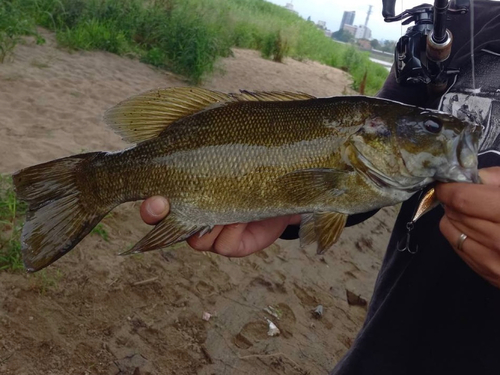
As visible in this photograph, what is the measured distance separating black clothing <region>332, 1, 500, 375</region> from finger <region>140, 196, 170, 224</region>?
0.98 m

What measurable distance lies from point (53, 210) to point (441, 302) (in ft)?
5.33

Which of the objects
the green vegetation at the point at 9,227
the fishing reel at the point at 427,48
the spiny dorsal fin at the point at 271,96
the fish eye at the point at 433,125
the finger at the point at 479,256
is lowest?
the green vegetation at the point at 9,227

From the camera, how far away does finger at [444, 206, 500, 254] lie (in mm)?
1321

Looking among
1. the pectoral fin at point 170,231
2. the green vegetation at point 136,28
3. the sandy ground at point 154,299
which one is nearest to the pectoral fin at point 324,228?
the pectoral fin at point 170,231

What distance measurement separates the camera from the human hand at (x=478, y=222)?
4.37 feet

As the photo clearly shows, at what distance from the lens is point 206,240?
2.13 meters

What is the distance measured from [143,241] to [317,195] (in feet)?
2.44

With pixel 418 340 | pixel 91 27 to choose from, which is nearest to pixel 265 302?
pixel 418 340

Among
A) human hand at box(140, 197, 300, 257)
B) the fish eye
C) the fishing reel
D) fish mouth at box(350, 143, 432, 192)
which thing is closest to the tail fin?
human hand at box(140, 197, 300, 257)

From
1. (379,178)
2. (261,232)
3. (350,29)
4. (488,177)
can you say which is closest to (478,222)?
(488,177)

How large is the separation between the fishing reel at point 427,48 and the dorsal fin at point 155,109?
2.55 feet

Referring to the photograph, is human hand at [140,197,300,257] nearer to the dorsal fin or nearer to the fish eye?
the dorsal fin

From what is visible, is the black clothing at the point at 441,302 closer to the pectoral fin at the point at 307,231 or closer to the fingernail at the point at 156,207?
the pectoral fin at the point at 307,231

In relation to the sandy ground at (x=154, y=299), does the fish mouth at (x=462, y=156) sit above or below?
above
